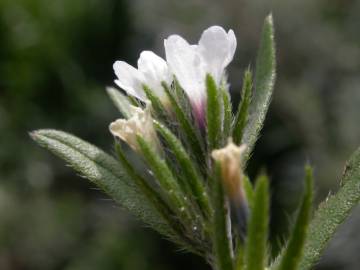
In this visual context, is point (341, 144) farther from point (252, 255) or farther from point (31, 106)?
point (252, 255)

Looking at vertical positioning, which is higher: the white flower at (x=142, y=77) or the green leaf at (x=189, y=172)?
the white flower at (x=142, y=77)

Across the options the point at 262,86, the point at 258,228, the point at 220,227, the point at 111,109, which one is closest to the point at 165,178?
the point at 220,227

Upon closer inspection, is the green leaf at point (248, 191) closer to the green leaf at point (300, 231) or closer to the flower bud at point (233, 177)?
the flower bud at point (233, 177)

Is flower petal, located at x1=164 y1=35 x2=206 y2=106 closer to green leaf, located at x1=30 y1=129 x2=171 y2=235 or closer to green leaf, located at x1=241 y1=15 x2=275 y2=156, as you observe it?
green leaf, located at x1=241 y1=15 x2=275 y2=156

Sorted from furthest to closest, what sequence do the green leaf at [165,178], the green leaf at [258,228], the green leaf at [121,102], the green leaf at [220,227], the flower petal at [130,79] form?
1. the green leaf at [121,102]
2. the flower petal at [130,79]
3. the green leaf at [165,178]
4. the green leaf at [220,227]
5. the green leaf at [258,228]

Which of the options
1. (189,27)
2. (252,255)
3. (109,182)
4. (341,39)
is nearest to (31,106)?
(189,27)

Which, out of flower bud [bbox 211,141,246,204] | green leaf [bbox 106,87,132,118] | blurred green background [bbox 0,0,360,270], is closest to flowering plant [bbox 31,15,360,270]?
flower bud [bbox 211,141,246,204]

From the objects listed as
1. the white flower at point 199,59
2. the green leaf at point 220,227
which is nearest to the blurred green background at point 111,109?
the white flower at point 199,59
